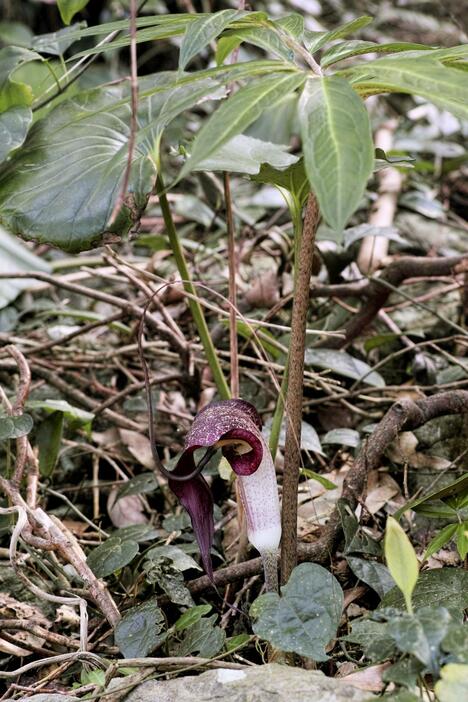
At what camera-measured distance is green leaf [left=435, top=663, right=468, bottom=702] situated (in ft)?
2.21

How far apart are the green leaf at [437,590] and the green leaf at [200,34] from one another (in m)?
0.65

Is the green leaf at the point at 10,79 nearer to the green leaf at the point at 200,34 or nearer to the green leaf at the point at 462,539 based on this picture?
the green leaf at the point at 200,34

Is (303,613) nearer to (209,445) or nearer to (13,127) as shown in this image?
(209,445)

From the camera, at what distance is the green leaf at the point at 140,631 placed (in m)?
0.98

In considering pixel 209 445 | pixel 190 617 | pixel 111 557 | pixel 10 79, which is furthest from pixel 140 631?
pixel 10 79

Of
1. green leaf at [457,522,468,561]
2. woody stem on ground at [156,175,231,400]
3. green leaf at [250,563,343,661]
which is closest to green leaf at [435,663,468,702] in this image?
green leaf at [250,563,343,661]

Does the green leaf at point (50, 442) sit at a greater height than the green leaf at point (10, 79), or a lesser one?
lesser

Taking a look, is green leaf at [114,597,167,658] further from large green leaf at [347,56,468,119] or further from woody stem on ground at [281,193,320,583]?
large green leaf at [347,56,468,119]

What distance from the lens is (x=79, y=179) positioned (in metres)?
1.08

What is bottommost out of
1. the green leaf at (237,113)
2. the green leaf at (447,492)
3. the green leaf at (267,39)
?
the green leaf at (447,492)

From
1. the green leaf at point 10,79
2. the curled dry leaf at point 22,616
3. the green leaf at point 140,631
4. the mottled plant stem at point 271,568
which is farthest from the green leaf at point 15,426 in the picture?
the green leaf at point 10,79

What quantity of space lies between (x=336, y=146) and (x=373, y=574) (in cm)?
62

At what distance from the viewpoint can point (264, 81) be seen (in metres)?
0.75

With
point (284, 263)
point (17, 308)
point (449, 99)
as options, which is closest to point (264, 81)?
point (449, 99)
